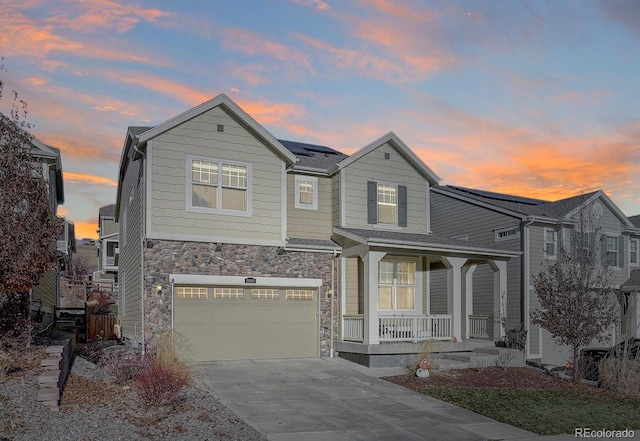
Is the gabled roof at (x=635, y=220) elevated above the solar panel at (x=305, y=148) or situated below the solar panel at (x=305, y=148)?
below

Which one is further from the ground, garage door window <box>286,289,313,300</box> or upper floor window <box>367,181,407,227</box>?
upper floor window <box>367,181,407,227</box>

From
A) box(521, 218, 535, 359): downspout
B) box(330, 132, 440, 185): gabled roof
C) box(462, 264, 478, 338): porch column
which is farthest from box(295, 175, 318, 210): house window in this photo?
box(521, 218, 535, 359): downspout

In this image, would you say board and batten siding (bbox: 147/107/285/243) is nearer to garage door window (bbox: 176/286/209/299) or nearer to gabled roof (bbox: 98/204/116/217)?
garage door window (bbox: 176/286/209/299)

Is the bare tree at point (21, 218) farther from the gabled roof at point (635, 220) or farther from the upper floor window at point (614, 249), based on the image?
the gabled roof at point (635, 220)

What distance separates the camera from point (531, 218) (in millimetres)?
22797

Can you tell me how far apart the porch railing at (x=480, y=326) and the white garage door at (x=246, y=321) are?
20.7 feet

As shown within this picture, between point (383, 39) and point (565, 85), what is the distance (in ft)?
18.3

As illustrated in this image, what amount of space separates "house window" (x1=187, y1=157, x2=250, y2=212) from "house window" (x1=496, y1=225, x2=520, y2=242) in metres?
11.2

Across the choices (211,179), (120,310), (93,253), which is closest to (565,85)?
(211,179)

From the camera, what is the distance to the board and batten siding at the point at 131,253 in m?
17.6

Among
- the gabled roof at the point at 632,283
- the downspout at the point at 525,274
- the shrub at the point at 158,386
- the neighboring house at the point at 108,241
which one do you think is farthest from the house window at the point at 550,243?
the neighboring house at the point at 108,241

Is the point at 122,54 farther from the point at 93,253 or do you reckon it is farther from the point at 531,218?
the point at 93,253

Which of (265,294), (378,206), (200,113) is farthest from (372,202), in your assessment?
(200,113)

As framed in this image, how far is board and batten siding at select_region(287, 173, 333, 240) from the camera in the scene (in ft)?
63.4
